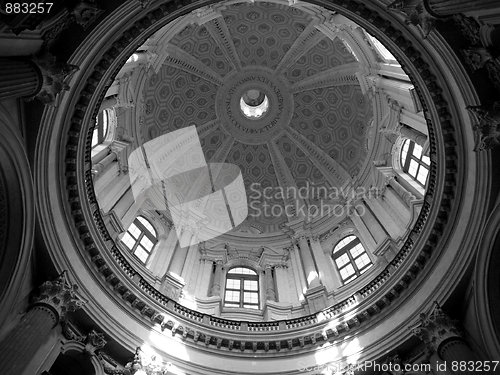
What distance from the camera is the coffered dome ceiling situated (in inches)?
1331

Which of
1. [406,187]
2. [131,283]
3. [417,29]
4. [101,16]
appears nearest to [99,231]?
[131,283]

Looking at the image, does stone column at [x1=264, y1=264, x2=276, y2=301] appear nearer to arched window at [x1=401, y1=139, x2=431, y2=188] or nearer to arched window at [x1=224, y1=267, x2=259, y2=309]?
arched window at [x1=224, y1=267, x2=259, y2=309]

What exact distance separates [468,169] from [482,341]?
17.7ft

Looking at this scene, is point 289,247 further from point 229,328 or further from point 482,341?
point 482,341

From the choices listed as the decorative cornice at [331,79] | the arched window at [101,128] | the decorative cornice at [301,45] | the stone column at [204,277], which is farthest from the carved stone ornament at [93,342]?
the decorative cornice at [301,45]

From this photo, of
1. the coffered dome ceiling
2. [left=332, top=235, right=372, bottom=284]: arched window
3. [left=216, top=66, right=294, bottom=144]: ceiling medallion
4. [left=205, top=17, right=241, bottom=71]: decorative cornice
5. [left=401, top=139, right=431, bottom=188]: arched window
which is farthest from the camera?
[left=216, top=66, right=294, bottom=144]: ceiling medallion

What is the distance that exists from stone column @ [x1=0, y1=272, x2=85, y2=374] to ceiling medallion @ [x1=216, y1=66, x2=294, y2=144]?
26.5m

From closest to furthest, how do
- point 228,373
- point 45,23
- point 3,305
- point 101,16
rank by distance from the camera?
point 45,23, point 3,305, point 101,16, point 228,373

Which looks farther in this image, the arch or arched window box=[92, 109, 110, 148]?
arched window box=[92, 109, 110, 148]

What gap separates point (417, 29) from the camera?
14305 millimetres

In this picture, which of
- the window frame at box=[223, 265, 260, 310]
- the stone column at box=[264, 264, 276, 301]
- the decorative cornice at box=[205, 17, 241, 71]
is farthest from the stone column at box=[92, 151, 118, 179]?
the decorative cornice at box=[205, 17, 241, 71]

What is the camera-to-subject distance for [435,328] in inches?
555

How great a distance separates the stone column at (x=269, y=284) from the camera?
77.1ft

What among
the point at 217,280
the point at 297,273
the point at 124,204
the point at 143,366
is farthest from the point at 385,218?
the point at 143,366
